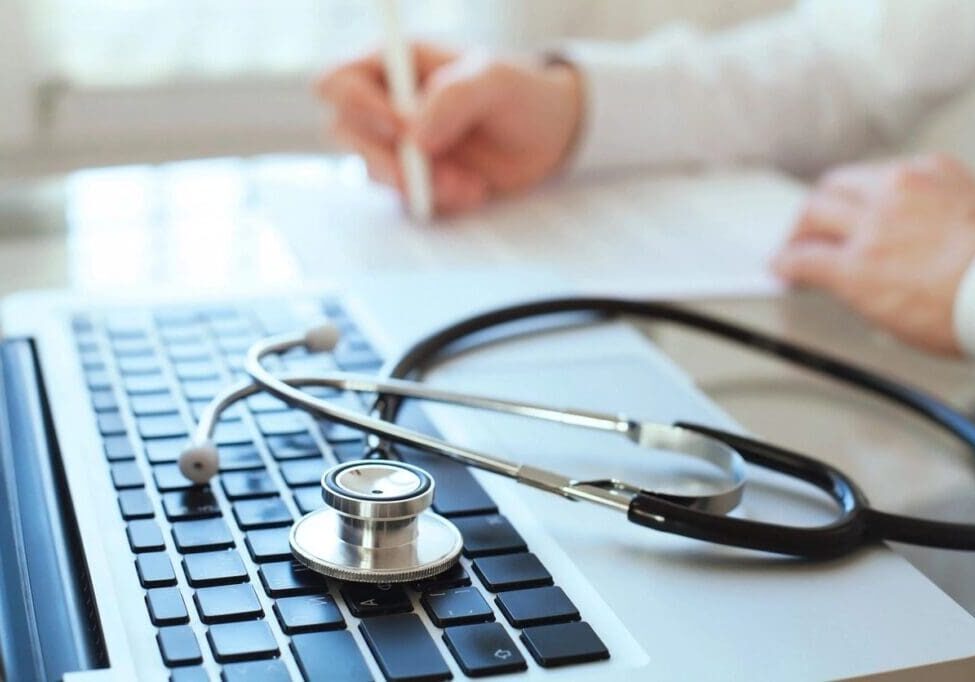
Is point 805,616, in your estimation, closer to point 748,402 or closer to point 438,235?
point 748,402

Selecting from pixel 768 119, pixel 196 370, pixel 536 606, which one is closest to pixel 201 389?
pixel 196 370

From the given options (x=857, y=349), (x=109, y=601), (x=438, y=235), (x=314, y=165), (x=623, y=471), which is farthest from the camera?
(x=314, y=165)

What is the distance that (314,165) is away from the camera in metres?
1.29

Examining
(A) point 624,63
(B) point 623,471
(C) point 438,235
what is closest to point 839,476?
(B) point 623,471

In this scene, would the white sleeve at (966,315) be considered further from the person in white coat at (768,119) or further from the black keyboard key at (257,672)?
the black keyboard key at (257,672)

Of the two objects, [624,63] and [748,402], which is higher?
[624,63]

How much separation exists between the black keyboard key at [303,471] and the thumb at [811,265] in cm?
41

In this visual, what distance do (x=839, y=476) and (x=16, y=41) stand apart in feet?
2.97

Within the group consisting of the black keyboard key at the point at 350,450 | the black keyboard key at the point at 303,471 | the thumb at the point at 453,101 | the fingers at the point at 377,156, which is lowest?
the black keyboard key at the point at 350,450

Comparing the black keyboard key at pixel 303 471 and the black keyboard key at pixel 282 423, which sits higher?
the black keyboard key at pixel 282 423

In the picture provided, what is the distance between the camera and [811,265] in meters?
0.79

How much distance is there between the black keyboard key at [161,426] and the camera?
50 cm

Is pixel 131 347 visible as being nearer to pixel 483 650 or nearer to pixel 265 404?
pixel 265 404

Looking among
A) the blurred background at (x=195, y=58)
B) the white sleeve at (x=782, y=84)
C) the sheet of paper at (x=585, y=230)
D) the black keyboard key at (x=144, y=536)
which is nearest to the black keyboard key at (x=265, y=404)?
the black keyboard key at (x=144, y=536)
